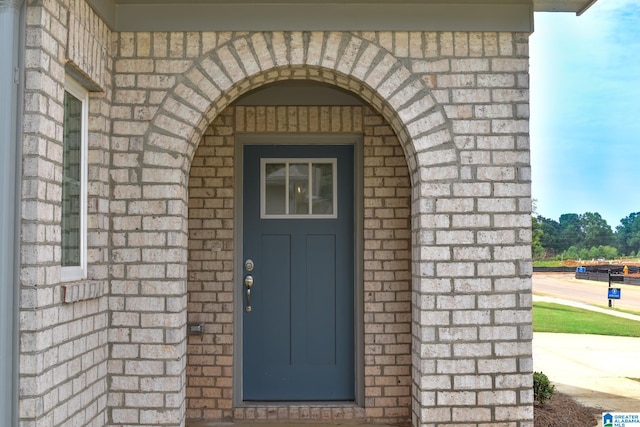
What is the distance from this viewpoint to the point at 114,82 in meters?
4.47

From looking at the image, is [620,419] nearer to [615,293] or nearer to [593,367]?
[593,367]

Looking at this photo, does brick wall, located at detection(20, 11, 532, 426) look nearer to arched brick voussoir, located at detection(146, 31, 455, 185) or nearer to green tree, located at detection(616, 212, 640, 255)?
arched brick voussoir, located at detection(146, 31, 455, 185)

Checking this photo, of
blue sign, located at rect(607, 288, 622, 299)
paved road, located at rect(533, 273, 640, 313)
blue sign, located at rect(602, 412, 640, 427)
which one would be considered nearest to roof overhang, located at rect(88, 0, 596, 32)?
blue sign, located at rect(602, 412, 640, 427)

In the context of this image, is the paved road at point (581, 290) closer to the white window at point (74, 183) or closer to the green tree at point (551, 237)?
the green tree at point (551, 237)

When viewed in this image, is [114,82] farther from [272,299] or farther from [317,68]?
[272,299]

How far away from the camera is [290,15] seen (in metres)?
4.44

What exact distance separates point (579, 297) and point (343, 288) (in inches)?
808

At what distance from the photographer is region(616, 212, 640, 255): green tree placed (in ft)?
109

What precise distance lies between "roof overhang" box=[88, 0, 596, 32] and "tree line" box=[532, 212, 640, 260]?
29368 millimetres

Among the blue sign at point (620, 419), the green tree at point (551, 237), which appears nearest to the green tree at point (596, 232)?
the green tree at point (551, 237)

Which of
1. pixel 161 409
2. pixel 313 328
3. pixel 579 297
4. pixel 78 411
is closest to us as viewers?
pixel 78 411

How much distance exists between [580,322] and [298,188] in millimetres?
12817

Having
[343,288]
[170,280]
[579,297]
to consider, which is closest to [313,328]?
[343,288]

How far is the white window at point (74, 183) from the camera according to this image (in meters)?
3.91
